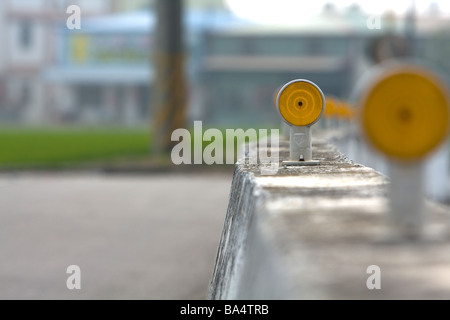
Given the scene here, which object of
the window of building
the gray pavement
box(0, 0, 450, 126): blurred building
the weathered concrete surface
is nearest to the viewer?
the weathered concrete surface

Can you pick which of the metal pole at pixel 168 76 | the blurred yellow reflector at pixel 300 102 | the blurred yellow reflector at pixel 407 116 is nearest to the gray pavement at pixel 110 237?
the blurred yellow reflector at pixel 300 102

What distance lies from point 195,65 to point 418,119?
5498 centimetres

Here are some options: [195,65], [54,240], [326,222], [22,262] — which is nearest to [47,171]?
[54,240]

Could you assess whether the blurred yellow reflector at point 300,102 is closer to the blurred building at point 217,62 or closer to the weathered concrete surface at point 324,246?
the weathered concrete surface at point 324,246

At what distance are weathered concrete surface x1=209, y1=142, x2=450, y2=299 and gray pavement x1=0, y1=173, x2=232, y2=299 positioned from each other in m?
2.87

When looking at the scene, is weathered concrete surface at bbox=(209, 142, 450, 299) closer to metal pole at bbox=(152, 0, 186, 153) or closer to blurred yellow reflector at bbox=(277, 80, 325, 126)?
blurred yellow reflector at bbox=(277, 80, 325, 126)

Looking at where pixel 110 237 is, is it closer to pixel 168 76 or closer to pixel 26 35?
pixel 168 76

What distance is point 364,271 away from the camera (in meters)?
2.42

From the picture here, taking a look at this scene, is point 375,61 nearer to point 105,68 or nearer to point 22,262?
point 22,262

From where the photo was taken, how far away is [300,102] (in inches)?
199

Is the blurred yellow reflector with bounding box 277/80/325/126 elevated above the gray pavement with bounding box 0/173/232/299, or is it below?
above

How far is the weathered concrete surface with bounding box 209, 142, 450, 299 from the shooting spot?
2.35 m

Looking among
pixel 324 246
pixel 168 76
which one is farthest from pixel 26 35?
pixel 324 246

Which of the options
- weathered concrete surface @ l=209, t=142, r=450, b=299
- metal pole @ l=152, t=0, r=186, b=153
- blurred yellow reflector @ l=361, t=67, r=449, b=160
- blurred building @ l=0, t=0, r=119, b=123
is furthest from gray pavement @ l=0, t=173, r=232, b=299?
blurred building @ l=0, t=0, r=119, b=123
